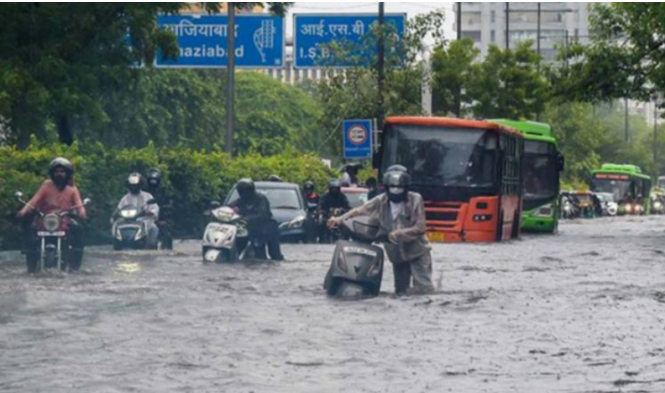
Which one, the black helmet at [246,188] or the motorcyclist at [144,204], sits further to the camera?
the motorcyclist at [144,204]

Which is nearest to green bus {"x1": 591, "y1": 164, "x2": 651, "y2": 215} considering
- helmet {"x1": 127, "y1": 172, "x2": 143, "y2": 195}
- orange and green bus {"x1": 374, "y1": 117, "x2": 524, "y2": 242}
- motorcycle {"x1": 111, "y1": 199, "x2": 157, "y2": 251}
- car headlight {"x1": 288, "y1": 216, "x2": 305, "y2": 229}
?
orange and green bus {"x1": 374, "y1": 117, "x2": 524, "y2": 242}

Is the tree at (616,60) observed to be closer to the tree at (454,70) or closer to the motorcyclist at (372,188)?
the motorcyclist at (372,188)

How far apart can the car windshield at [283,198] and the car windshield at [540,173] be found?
14.2 metres

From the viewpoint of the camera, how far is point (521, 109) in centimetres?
8231

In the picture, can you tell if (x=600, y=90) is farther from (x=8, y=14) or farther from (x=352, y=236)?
(x=352, y=236)

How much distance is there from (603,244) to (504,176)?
2.62m

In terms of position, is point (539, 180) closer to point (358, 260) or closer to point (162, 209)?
point (162, 209)

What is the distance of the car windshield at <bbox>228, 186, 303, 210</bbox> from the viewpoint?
37375 mm

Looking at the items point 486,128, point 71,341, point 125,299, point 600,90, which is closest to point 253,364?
point 71,341

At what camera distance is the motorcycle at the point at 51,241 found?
76.2ft

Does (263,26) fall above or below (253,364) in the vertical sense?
above

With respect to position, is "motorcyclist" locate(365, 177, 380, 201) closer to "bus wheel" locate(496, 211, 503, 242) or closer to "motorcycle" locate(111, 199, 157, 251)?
"bus wheel" locate(496, 211, 503, 242)

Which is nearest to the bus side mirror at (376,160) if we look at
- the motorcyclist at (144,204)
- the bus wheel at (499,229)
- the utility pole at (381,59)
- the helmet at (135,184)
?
the bus wheel at (499,229)

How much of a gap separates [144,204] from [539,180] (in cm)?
2244
